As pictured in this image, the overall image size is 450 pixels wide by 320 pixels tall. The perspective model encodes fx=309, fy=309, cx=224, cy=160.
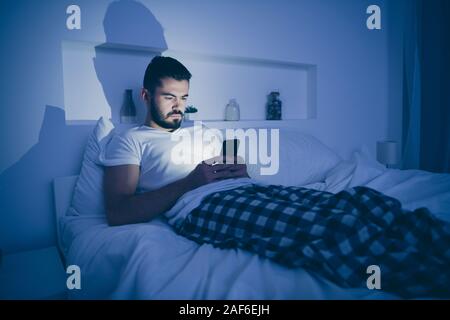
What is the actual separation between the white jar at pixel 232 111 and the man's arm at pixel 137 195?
72 cm

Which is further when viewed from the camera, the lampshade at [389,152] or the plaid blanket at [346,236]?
the lampshade at [389,152]

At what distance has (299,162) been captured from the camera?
1.67m

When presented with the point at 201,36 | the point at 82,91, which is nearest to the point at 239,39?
the point at 201,36

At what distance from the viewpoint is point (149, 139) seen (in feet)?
4.23

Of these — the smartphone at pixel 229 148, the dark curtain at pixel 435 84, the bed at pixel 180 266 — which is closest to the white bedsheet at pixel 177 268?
the bed at pixel 180 266

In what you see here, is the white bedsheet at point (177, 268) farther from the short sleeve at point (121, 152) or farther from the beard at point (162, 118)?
the beard at point (162, 118)

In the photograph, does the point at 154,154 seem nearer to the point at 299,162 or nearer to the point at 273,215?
the point at 273,215

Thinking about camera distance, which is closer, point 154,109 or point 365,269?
point 365,269

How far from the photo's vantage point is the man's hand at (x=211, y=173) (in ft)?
3.64

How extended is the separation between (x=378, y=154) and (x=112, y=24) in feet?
6.95

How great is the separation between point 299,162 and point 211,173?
70 cm
